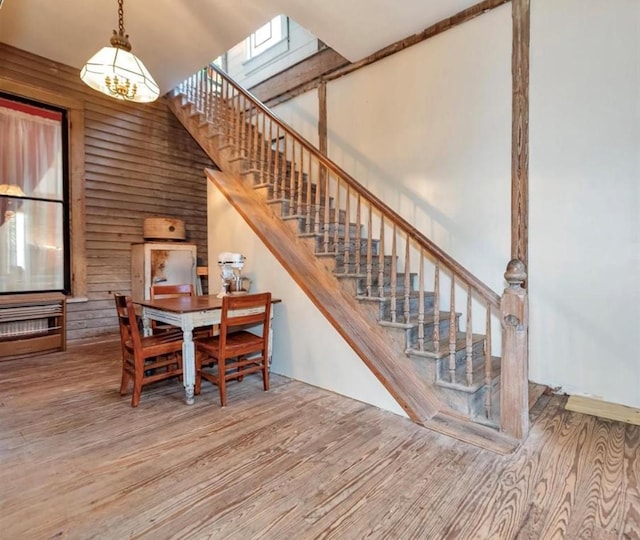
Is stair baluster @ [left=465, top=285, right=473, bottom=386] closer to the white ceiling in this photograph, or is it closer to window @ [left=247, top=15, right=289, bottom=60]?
the white ceiling

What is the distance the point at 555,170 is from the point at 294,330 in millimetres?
2603

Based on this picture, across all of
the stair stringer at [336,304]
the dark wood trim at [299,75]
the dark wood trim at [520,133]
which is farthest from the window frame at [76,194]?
the dark wood trim at [520,133]

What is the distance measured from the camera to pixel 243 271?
366 centimetres

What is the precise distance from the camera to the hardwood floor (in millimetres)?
1447

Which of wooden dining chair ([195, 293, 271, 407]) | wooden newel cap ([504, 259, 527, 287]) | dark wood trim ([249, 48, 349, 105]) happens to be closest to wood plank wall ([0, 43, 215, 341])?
dark wood trim ([249, 48, 349, 105])

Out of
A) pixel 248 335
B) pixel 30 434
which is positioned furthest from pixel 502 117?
pixel 30 434

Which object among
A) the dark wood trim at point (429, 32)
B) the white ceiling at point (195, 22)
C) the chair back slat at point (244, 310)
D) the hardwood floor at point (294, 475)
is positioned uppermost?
the white ceiling at point (195, 22)

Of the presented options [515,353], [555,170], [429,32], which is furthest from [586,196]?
[429,32]

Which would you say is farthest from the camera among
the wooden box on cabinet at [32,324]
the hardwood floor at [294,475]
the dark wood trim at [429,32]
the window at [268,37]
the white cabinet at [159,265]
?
the window at [268,37]

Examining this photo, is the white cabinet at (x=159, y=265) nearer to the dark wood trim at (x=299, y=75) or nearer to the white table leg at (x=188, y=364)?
the white table leg at (x=188, y=364)

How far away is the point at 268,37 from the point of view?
595cm

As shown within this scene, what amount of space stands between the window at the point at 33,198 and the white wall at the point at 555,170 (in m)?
4.46

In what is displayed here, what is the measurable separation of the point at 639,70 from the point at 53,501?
440 cm

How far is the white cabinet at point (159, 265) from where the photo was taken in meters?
4.77
